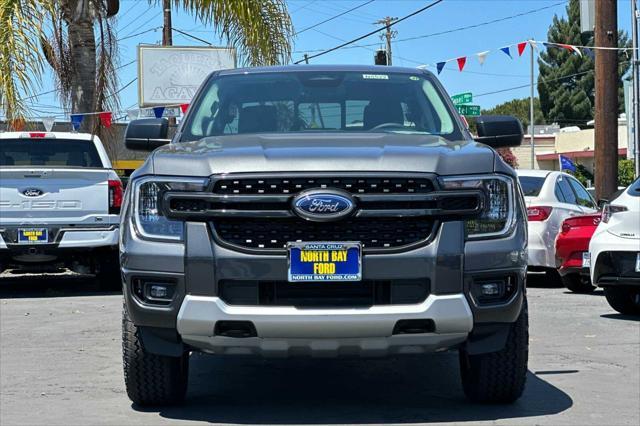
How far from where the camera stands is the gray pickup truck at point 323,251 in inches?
205

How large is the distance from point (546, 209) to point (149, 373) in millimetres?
8412

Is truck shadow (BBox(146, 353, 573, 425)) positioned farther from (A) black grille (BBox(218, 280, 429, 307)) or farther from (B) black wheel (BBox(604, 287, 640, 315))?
(B) black wheel (BBox(604, 287, 640, 315))

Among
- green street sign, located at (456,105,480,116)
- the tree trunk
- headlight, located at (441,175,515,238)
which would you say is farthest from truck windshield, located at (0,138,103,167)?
green street sign, located at (456,105,480,116)

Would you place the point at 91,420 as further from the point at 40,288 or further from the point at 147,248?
the point at 40,288

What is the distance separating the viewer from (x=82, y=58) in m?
18.1

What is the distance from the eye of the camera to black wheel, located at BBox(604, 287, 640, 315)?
404 inches

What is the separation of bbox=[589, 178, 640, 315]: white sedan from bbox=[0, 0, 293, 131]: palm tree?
30.2 feet

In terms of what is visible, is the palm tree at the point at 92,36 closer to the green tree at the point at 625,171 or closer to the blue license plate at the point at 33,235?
the blue license plate at the point at 33,235

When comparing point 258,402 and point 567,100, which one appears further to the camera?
point 567,100

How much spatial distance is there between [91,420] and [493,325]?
2.13 m

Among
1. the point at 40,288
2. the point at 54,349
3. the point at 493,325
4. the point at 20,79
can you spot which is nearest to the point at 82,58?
the point at 20,79

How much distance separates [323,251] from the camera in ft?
17.1

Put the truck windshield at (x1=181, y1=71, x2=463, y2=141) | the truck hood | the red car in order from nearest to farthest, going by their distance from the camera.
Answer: the truck hood → the truck windshield at (x1=181, y1=71, x2=463, y2=141) → the red car

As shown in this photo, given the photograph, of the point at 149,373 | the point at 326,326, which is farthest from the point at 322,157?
the point at 149,373
